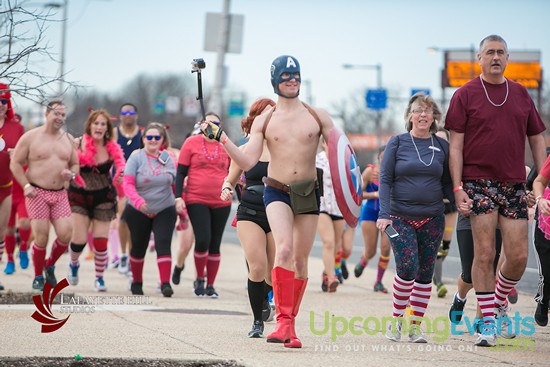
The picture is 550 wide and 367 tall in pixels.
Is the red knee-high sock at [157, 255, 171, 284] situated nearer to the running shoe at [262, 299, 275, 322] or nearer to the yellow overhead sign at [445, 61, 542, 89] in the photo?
the running shoe at [262, 299, 275, 322]

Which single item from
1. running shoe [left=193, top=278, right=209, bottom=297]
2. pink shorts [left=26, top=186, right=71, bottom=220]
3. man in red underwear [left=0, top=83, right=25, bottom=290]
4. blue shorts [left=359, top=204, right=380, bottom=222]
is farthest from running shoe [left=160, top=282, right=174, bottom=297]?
blue shorts [left=359, top=204, right=380, bottom=222]

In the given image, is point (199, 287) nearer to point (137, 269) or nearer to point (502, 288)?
point (137, 269)

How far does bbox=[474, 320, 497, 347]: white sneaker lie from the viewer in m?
8.27

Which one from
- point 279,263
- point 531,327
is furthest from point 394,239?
point 531,327

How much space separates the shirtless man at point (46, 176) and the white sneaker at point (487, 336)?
5482 millimetres

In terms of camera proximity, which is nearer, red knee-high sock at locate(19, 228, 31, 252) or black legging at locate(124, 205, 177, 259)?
black legging at locate(124, 205, 177, 259)

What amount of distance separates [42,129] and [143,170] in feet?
4.02

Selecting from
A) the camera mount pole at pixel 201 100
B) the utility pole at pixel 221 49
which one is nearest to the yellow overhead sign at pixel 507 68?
the utility pole at pixel 221 49

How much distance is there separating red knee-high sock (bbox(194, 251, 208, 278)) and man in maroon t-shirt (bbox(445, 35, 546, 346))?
4.87m

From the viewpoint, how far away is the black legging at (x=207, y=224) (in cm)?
1264

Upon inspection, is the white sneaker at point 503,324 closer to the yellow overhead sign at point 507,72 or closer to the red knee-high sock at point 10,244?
the red knee-high sock at point 10,244

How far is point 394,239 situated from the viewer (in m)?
8.63

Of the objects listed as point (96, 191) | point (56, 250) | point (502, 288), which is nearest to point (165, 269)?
point (56, 250)

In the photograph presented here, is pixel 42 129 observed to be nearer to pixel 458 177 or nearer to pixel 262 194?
pixel 262 194
